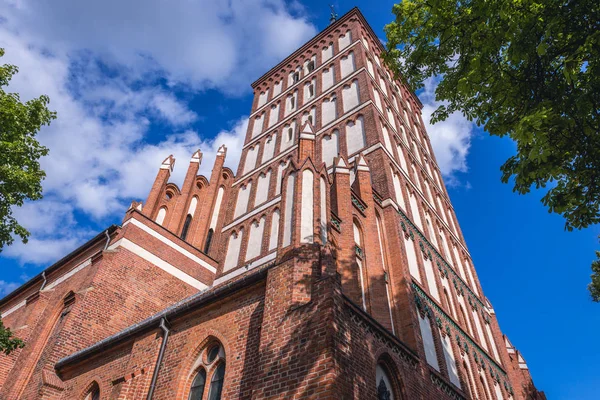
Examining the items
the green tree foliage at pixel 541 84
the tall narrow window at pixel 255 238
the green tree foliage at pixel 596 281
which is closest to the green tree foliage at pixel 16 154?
→ the tall narrow window at pixel 255 238

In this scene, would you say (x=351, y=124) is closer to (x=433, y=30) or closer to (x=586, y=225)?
(x=433, y=30)

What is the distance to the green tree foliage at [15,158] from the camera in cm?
993

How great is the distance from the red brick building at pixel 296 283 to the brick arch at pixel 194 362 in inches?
1.2

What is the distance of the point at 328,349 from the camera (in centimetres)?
644

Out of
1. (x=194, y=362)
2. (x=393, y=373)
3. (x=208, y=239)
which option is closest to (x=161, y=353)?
(x=194, y=362)

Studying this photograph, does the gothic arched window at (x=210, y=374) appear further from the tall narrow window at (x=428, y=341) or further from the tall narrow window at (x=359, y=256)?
the tall narrow window at (x=428, y=341)

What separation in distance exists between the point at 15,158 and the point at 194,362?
674 cm

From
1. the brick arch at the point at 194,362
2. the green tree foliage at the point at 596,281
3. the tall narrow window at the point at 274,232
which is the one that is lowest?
the brick arch at the point at 194,362

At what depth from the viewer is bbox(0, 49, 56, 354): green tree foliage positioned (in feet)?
32.6

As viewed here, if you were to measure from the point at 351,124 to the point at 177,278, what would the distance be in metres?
10.2

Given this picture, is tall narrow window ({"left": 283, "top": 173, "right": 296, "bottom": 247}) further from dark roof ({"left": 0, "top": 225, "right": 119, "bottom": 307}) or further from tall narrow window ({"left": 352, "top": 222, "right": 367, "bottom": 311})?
dark roof ({"left": 0, "top": 225, "right": 119, "bottom": 307})

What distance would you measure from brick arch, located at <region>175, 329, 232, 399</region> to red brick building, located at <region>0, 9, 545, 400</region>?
31 millimetres

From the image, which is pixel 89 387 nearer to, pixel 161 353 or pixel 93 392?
pixel 93 392

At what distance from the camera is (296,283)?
772 cm
